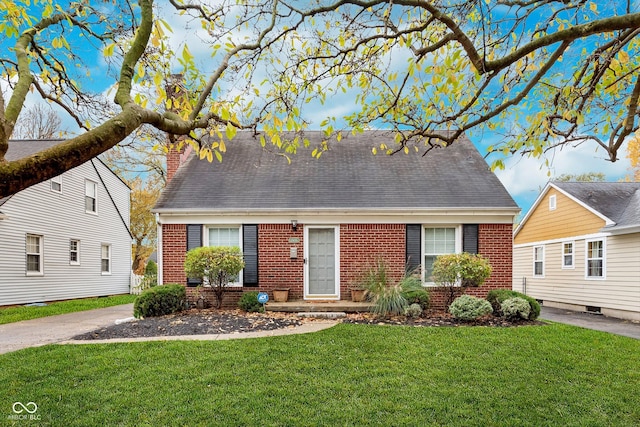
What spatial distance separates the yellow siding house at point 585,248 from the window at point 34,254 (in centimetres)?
1984

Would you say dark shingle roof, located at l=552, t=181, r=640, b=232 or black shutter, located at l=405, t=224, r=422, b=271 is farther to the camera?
dark shingle roof, located at l=552, t=181, r=640, b=232

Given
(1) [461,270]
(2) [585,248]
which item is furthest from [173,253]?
(2) [585,248]

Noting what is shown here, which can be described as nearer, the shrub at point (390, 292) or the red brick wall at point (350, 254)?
the shrub at point (390, 292)

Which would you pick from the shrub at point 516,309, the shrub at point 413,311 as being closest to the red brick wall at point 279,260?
the shrub at point 413,311

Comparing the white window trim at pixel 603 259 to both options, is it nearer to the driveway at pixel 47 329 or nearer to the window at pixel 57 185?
the driveway at pixel 47 329

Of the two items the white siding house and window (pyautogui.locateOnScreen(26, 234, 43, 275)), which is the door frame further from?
window (pyautogui.locateOnScreen(26, 234, 43, 275))

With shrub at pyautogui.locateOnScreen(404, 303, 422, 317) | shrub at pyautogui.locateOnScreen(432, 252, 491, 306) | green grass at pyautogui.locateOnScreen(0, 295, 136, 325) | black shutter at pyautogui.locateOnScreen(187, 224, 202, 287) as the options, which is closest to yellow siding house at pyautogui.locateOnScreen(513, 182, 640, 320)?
shrub at pyautogui.locateOnScreen(432, 252, 491, 306)

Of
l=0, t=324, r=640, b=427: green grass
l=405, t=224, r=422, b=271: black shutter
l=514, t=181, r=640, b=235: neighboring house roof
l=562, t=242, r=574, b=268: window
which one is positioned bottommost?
l=0, t=324, r=640, b=427: green grass

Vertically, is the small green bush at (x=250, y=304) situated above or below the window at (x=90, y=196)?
below

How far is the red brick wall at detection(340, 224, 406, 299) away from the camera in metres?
10.4

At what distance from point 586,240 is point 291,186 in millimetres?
10890

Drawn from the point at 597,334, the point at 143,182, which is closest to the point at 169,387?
the point at 597,334

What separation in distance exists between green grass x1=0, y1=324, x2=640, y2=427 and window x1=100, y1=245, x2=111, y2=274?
13.0 meters

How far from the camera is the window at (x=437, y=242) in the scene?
10539 mm
